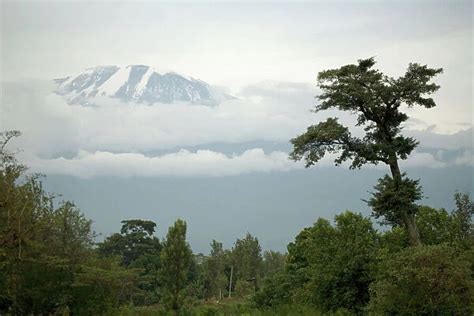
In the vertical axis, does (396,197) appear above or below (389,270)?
above

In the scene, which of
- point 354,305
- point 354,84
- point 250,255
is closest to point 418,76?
point 354,84

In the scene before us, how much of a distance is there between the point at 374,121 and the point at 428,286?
30.0 feet

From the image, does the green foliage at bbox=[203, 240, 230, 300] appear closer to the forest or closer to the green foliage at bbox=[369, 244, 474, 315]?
the forest

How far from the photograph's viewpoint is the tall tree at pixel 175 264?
3559 centimetres

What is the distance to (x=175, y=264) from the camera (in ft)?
120

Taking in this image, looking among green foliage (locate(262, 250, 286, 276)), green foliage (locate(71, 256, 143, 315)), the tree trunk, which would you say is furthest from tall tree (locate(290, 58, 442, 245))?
green foliage (locate(262, 250, 286, 276))

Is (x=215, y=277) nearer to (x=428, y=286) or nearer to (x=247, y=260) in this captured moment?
(x=247, y=260)

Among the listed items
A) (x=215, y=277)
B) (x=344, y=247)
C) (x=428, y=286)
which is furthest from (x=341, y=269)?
(x=215, y=277)

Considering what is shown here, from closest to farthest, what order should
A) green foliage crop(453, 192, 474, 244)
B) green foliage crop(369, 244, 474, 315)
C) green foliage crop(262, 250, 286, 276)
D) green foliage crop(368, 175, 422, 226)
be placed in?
green foliage crop(369, 244, 474, 315)
green foliage crop(368, 175, 422, 226)
green foliage crop(453, 192, 474, 244)
green foliage crop(262, 250, 286, 276)

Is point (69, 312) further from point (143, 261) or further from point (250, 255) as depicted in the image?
point (250, 255)

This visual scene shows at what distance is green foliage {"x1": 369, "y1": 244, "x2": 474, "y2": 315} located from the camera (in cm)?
1791

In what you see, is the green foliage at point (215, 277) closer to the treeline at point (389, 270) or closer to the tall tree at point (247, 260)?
Result: the tall tree at point (247, 260)

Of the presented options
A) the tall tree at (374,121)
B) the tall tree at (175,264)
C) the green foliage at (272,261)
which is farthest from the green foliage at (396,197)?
the green foliage at (272,261)

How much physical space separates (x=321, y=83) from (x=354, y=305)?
10703 mm
